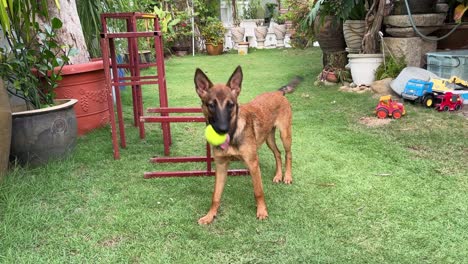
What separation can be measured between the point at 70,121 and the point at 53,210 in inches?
43.6

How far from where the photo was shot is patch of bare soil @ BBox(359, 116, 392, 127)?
465cm

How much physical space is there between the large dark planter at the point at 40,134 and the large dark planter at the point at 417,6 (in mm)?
5218

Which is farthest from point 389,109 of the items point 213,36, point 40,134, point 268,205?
point 213,36

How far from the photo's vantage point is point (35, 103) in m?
3.71

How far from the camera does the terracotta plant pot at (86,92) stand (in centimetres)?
423

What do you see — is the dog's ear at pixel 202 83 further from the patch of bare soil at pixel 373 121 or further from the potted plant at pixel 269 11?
the potted plant at pixel 269 11

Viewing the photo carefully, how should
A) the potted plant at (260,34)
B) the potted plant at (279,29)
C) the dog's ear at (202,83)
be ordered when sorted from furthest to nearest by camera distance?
1. the potted plant at (260,34)
2. the potted plant at (279,29)
3. the dog's ear at (202,83)

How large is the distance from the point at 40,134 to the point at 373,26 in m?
5.21

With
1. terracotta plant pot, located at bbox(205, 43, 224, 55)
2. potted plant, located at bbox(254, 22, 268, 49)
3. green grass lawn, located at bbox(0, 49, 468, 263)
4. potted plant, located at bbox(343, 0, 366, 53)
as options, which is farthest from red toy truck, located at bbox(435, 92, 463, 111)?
potted plant, located at bbox(254, 22, 268, 49)

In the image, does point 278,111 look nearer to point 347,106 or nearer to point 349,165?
point 349,165

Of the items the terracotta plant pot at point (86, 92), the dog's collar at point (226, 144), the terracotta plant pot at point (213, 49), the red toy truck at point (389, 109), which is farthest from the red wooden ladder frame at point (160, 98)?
the terracotta plant pot at point (213, 49)

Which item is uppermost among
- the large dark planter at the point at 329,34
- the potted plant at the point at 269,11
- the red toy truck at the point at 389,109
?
the potted plant at the point at 269,11

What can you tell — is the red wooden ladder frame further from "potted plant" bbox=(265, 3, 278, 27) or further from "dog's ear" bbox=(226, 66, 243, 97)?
"potted plant" bbox=(265, 3, 278, 27)

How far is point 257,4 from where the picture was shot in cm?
A: 1573
